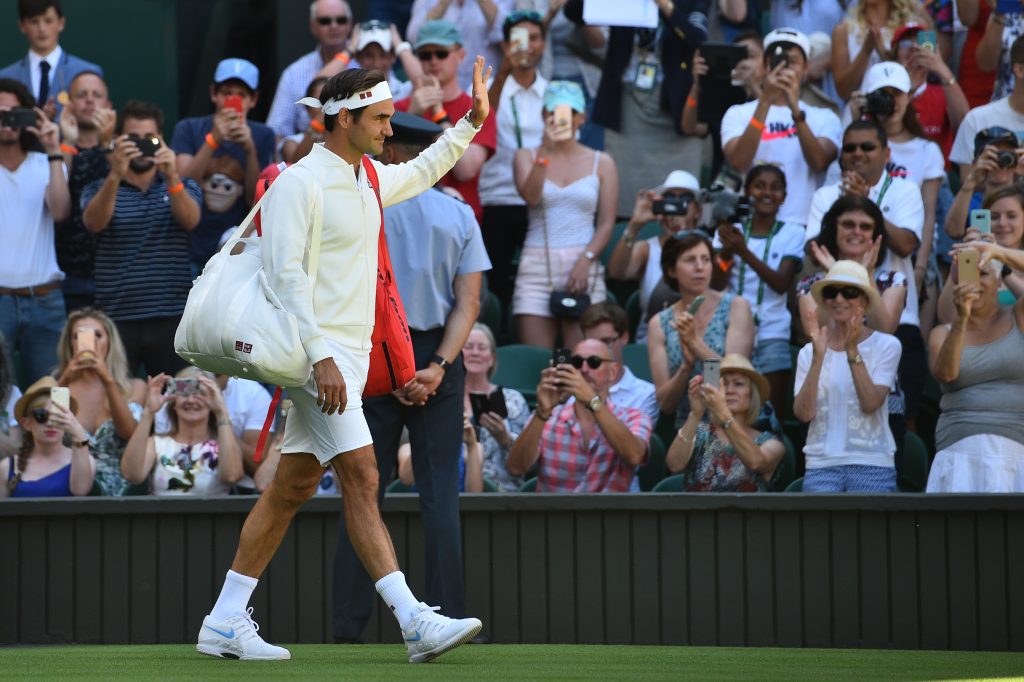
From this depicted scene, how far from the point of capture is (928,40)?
971 centimetres

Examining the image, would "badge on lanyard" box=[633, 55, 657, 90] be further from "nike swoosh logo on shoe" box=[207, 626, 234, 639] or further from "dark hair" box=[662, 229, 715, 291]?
"nike swoosh logo on shoe" box=[207, 626, 234, 639]

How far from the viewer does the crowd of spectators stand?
7332mm

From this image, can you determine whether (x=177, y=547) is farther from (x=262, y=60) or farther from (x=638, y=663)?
(x=262, y=60)

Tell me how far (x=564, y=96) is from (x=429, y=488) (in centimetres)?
390

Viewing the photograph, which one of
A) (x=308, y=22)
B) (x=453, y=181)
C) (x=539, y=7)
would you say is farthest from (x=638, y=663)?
(x=308, y=22)

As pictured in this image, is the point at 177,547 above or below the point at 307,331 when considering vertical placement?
below

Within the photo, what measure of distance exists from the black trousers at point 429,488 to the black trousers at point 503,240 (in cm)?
366

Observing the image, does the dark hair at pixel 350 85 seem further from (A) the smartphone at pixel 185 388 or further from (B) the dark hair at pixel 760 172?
(B) the dark hair at pixel 760 172

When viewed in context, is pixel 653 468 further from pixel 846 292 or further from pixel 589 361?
pixel 846 292

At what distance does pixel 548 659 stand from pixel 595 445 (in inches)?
93.5

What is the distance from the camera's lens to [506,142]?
32.7 ft

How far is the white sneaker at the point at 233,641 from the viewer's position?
509cm

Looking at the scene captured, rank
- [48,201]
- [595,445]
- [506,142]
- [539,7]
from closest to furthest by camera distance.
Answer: [595,445] < [48,201] < [506,142] < [539,7]

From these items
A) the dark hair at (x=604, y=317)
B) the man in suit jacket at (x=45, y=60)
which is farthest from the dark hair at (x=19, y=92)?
the dark hair at (x=604, y=317)
